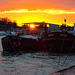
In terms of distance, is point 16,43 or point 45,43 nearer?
point 45,43

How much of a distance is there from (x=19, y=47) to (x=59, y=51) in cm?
540

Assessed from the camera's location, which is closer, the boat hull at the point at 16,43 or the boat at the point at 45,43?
the boat at the point at 45,43

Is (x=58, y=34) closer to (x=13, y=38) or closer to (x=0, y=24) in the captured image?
(x=13, y=38)

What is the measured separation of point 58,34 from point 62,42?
108cm

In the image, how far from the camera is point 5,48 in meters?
28.6

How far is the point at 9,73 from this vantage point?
45.6ft

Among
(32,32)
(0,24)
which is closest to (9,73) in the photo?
(32,32)

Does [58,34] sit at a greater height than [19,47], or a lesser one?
greater

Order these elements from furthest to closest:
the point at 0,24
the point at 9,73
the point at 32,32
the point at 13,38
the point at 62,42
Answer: the point at 0,24 → the point at 32,32 → the point at 13,38 → the point at 62,42 → the point at 9,73

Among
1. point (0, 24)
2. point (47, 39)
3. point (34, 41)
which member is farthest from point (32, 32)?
point (0, 24)

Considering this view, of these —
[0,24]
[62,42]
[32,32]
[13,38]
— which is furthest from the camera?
[0,24]

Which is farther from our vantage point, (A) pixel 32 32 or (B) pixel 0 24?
(B) pixel 0 24

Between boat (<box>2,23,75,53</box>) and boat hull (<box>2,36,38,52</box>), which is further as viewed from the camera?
boat hull (<box>2,36,38,52</box>)

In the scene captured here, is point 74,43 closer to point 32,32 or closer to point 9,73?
point 32,32
